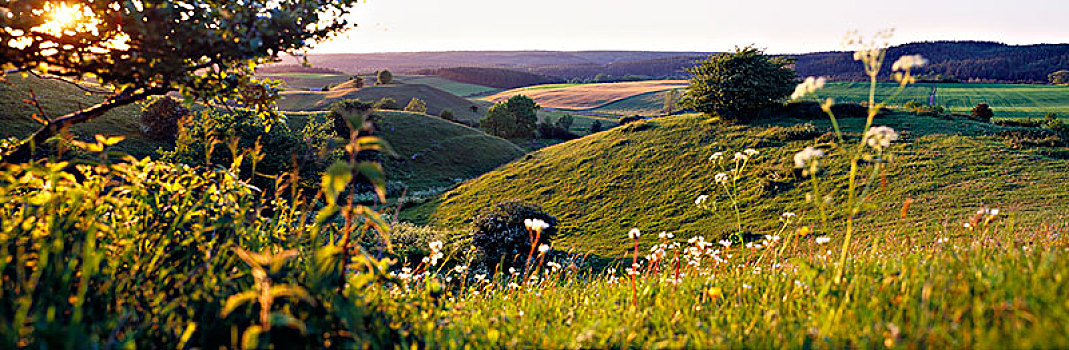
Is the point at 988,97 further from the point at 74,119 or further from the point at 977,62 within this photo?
the point at 74,119

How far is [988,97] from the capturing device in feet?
275

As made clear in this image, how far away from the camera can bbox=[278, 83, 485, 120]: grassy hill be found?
104125mm

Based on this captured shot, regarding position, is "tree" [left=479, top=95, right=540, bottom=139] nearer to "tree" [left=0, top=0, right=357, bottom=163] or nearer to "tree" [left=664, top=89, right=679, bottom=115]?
"tree" [left=664, top=89, right=679, bottom=115]

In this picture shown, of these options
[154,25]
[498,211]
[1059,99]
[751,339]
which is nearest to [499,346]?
[751,339]

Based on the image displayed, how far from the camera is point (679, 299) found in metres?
4.54

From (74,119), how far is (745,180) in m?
25.9

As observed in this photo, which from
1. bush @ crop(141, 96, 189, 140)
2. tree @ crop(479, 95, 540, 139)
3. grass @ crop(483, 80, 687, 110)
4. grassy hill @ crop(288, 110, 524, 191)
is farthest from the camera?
grass @ crop(483, 80, 687, 110)

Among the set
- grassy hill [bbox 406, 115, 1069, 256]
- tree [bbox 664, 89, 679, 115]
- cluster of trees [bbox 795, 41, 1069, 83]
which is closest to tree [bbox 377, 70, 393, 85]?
tree [bbox 664, 89, 679, 115]

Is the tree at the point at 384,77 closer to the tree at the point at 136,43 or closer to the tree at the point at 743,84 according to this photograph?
the tree at the point at 743,84

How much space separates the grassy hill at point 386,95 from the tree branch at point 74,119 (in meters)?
99.0

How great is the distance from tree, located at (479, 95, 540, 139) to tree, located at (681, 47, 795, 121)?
1812 inches

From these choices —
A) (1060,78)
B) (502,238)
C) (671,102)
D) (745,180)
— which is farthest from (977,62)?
(502,238)

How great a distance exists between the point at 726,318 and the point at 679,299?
23.2 inches

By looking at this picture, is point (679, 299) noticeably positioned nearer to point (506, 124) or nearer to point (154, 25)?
point (154, 25)
